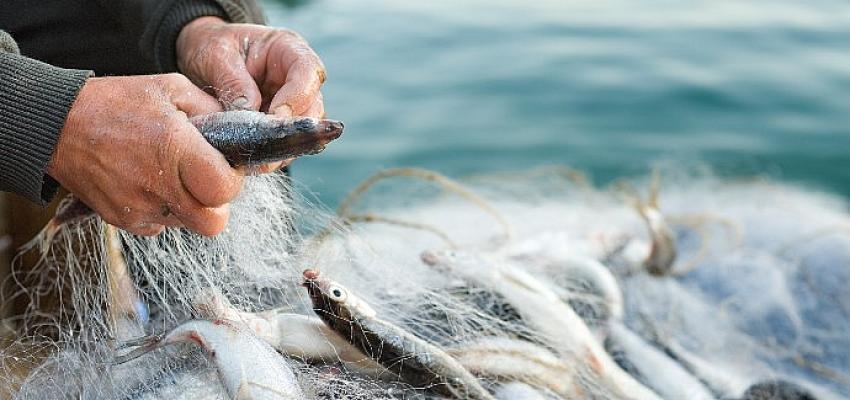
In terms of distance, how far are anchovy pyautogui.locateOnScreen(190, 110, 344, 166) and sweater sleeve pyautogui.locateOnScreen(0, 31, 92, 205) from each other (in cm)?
29

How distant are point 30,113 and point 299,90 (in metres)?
0.58

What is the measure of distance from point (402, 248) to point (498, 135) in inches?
163

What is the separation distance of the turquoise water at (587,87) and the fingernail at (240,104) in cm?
377

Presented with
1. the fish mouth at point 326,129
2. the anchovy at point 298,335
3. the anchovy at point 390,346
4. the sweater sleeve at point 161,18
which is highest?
the sweater sleeve at point 161,18

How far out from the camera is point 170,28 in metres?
2.59

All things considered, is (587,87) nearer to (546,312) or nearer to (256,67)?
(546,312)

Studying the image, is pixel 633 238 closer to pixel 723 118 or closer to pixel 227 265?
pixel 227 265

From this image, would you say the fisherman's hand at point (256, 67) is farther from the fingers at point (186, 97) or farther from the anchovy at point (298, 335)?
the anchovy at point (298, 335)

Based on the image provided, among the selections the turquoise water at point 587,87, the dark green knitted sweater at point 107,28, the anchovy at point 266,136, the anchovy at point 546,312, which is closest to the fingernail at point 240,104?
the anchovy at point 266,136

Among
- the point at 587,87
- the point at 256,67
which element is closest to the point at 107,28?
the point at 256,67

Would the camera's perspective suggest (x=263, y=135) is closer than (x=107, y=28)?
Yes

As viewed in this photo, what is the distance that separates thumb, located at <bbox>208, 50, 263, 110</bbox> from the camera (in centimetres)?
198

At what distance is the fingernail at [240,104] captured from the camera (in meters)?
1.93

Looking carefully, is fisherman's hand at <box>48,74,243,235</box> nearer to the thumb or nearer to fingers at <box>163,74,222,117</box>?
fingers at <box>163,74,222,117</box>
